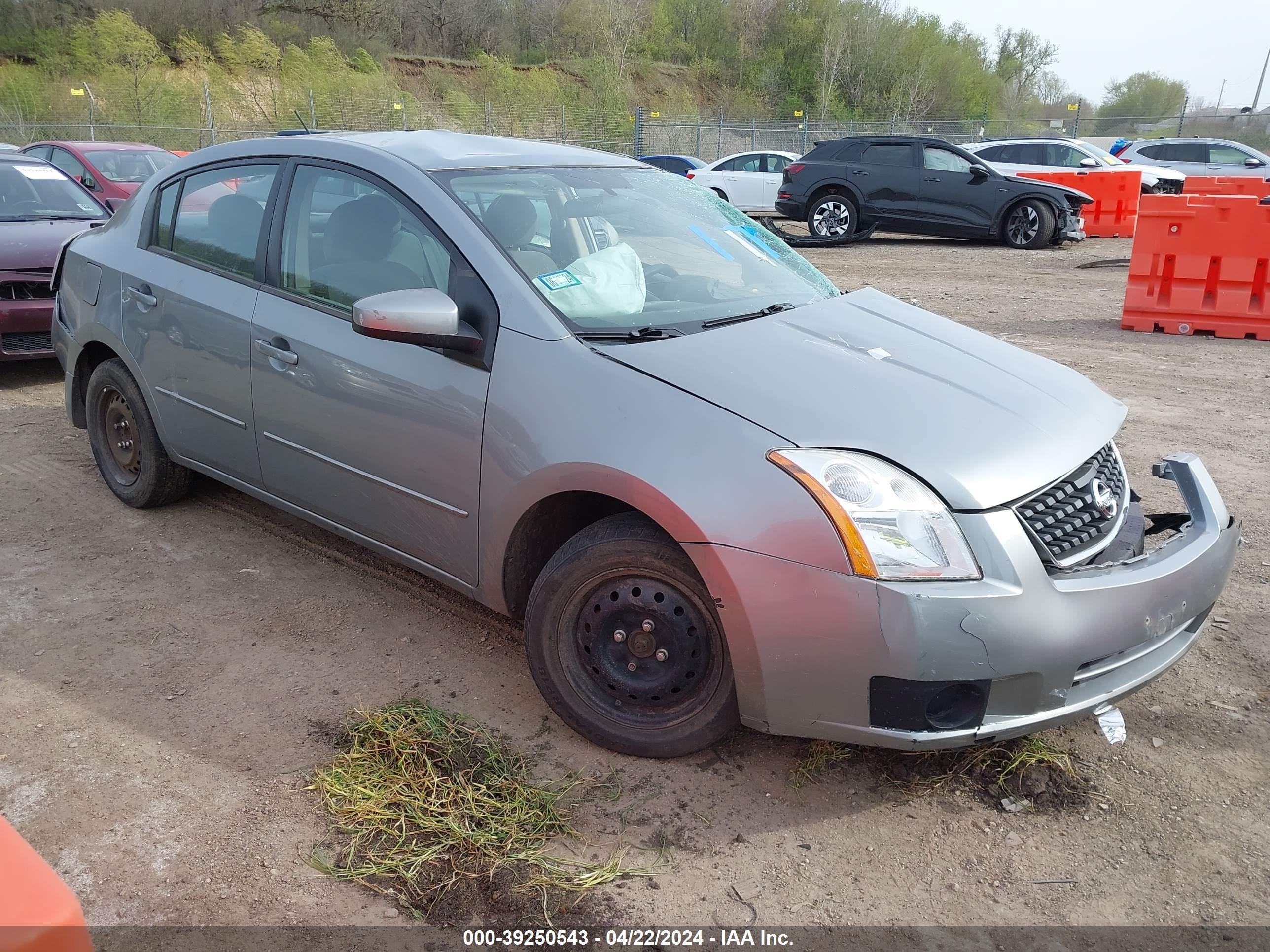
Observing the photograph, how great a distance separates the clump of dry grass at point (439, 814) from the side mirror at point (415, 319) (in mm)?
1130

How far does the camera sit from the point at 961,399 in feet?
9.30

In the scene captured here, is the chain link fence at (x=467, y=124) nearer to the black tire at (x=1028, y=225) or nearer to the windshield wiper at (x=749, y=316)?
the black tire at (x=1028, y=225)

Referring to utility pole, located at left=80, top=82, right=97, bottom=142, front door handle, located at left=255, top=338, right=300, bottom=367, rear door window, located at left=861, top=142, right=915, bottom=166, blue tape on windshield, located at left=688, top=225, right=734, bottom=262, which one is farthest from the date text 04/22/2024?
utility pole, located at left=80, top=82, right=97, bottom=142

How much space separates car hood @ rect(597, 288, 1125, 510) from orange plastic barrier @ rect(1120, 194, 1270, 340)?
256 inches

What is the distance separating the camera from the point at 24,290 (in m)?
6.66

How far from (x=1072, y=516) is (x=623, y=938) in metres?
1.57

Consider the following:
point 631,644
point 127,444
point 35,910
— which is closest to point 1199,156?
point 127,444

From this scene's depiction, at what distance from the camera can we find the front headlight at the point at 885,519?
238cm

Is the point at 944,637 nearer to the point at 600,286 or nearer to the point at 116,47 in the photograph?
the point at 600,286

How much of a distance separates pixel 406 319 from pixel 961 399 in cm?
161

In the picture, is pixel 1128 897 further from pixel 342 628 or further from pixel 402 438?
pixel 342 628

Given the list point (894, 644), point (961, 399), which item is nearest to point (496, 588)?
point (894, 644)

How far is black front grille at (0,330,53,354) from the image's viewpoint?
6621 millimetres

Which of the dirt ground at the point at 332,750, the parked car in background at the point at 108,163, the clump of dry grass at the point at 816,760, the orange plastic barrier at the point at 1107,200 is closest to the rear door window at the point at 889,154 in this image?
the orange plastic barrier at the point at 1107,200
